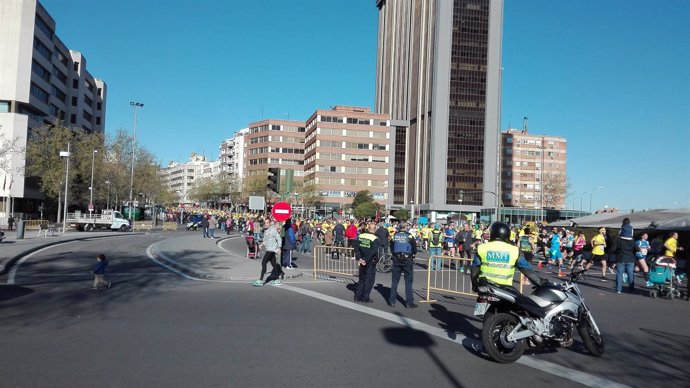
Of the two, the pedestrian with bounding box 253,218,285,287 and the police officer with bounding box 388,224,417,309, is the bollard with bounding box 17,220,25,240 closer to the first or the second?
the pedestrian with bounding box 253,218,285,287

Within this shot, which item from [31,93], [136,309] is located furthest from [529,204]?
[136,309]

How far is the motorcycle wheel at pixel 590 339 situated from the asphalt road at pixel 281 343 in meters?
0.11

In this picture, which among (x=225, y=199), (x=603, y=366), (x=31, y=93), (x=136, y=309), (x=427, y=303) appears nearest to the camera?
(x=603, y=366)

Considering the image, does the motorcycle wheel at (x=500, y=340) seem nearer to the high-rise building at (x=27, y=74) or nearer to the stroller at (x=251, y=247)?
the stroller at (x=251, y=247)

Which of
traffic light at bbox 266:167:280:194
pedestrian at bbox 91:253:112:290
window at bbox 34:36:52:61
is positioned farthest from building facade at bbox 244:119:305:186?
pedestrian at bbox 91:253:112:290

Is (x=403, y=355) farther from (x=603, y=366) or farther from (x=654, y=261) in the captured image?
(x=654, y=261)

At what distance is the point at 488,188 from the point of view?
97.2 metres

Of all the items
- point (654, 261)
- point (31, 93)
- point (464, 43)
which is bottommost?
point (654, 261)

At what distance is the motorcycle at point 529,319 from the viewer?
657 centimetres

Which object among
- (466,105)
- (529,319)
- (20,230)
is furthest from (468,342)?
(466,105)

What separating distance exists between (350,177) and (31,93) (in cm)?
5744

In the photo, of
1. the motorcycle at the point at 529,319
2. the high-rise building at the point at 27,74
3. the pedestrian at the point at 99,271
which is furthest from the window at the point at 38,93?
the motorcycle at the point at 529,319

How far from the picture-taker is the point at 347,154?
4112 inches

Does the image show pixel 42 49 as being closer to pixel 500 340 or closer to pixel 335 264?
pixel 335 264
